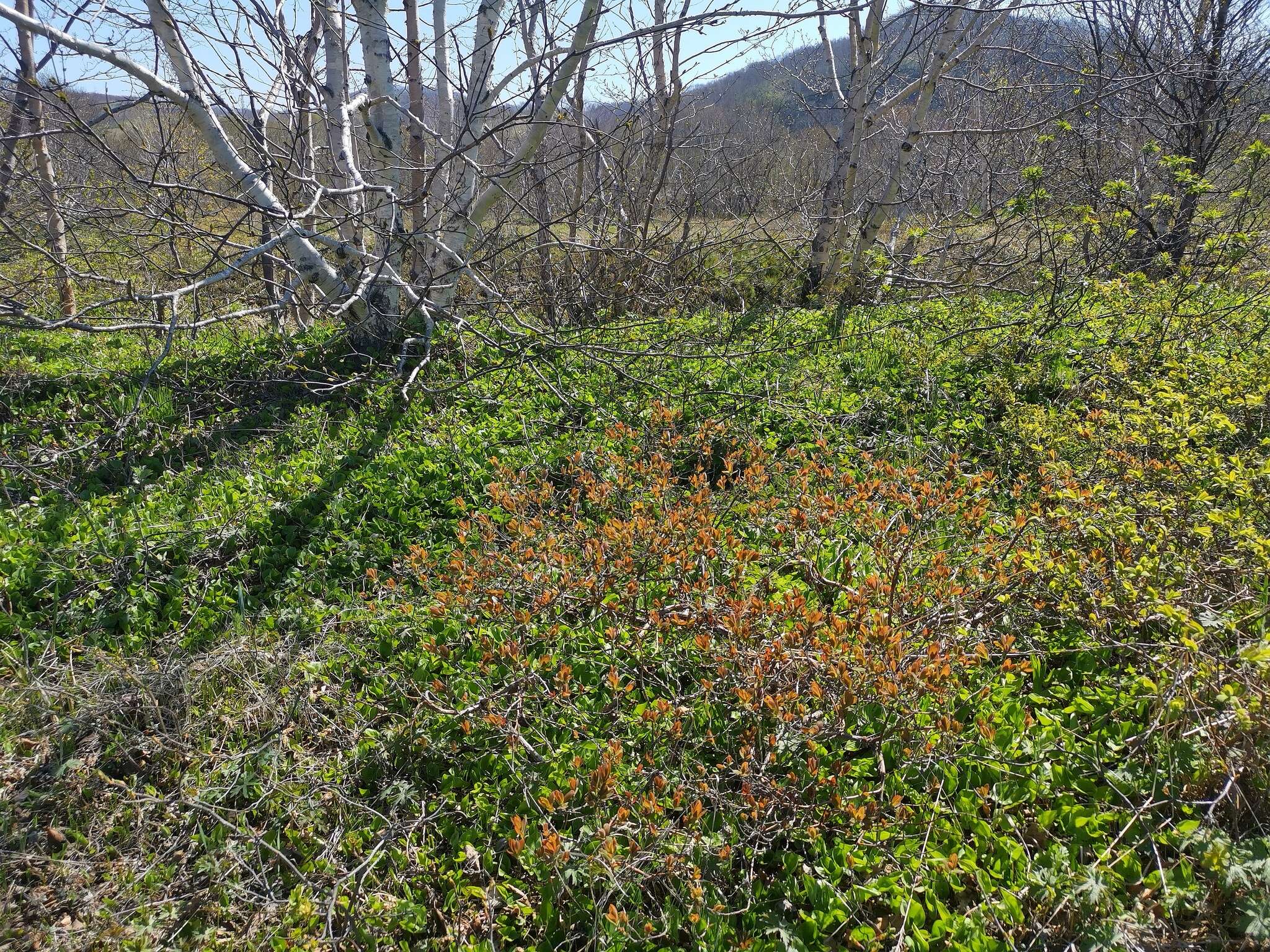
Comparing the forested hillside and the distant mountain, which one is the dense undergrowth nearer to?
the forested hillside

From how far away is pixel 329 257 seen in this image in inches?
311

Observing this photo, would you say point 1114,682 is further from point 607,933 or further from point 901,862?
point 607,933

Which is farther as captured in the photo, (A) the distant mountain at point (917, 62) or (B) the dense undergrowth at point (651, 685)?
(A) the distant mountain at point (917, 62)

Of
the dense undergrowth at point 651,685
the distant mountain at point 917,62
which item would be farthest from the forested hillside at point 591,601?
the distant mountain at point 917,62

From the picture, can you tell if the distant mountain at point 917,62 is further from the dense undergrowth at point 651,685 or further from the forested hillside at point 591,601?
the dense undergrowth at point 651,685

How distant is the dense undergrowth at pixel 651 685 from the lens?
7.34 feet

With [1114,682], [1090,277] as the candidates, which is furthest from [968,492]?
[1090,277]

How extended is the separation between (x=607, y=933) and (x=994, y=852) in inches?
47.8

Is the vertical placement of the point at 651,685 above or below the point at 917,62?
below

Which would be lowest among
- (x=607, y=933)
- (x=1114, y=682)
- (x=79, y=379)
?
(x=607, y=933)

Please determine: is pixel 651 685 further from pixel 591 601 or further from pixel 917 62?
pixel 917 62

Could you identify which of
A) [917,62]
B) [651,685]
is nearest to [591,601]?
[651,685]

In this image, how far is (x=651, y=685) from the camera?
3.05 meters

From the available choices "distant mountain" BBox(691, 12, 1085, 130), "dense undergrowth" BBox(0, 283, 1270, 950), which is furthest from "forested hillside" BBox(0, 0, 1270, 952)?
"distant mountain" BBox(691, 12, 1085, 130)
